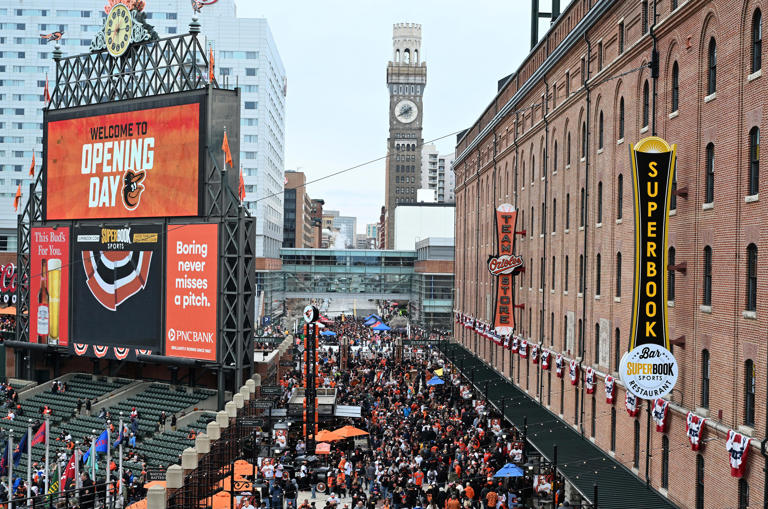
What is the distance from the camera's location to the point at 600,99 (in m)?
30.8

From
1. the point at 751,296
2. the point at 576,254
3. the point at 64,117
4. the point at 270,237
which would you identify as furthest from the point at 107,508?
the point at 270,237

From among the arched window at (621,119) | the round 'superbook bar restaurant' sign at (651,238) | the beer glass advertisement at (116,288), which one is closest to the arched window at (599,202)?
the arched window at (621,119)

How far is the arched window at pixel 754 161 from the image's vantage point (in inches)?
713

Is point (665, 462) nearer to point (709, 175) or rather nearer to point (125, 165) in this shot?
point (709, 175)

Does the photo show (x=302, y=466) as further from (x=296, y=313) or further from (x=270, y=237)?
(x=296, y=313)

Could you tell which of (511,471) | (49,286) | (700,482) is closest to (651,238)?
(700,482)

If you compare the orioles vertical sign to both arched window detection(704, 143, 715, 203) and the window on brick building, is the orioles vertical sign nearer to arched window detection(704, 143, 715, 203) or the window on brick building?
the window on brick building

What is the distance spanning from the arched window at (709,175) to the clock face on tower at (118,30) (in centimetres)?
3516

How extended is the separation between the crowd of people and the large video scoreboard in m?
9.17

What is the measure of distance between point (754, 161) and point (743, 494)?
7715mm

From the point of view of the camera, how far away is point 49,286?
47.7 metres

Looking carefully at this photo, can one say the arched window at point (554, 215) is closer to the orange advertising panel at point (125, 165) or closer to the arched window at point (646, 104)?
the arched window at point (646, 104)

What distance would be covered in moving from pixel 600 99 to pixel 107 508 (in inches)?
969

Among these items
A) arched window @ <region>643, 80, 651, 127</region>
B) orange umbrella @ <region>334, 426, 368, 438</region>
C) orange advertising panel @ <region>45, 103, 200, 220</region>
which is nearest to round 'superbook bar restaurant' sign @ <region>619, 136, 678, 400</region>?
arched window @ <region>643, 80, 651, 127</region>
